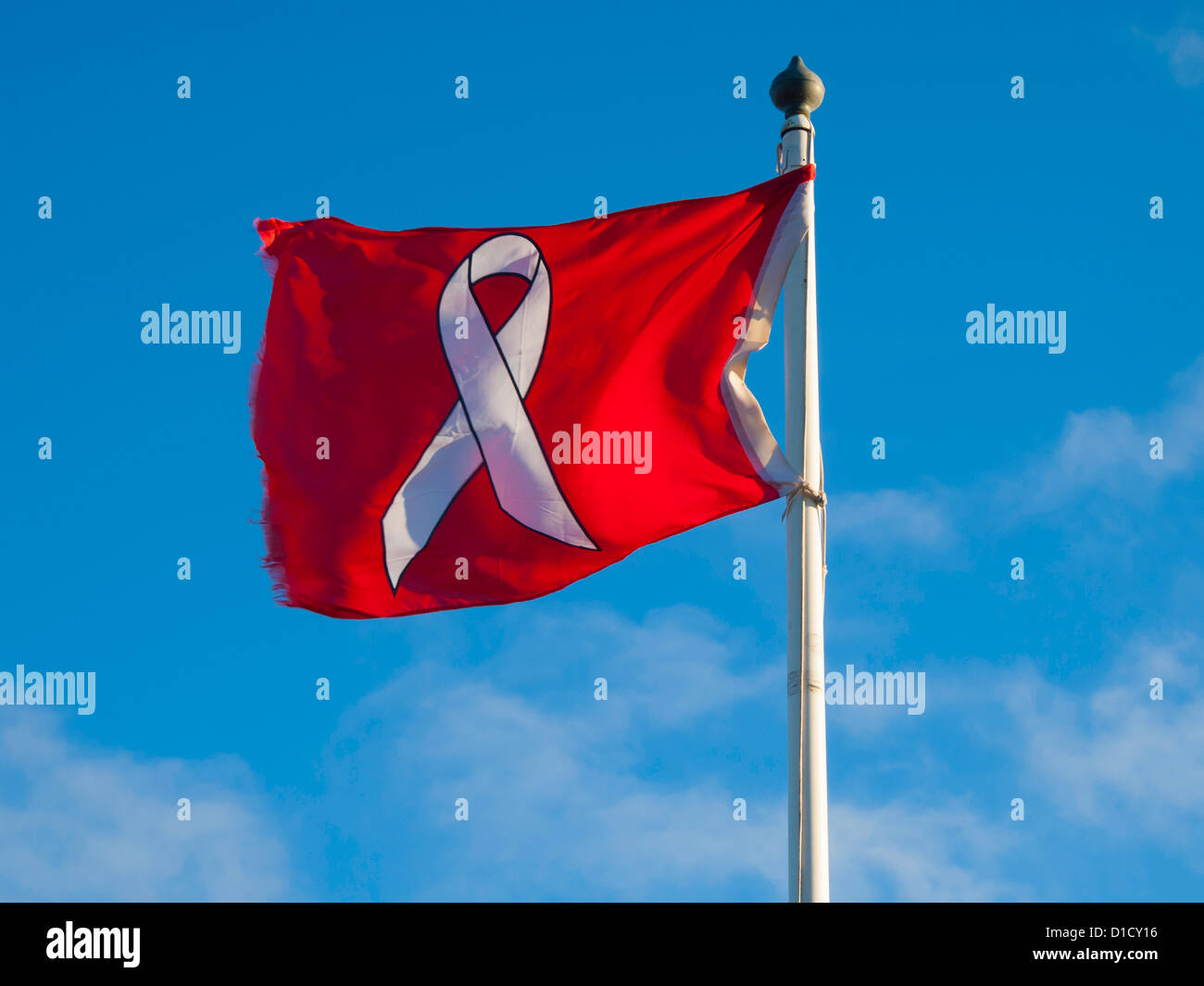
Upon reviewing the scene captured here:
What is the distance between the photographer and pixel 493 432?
16.9 meters

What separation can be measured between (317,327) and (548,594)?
3.43 meters

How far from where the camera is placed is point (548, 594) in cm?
1636

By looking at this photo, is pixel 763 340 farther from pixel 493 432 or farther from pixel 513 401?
pixel 493 432

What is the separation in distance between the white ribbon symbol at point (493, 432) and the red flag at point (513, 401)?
2 cm

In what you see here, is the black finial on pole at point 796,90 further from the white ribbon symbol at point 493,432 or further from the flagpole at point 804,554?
the white ribbon symbol at point 493,432

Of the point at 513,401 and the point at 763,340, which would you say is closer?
the point at 763,340

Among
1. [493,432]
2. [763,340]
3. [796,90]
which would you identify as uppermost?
[796,90]

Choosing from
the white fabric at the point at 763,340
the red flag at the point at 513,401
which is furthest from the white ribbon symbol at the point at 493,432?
the white fabric at the point at 763,340

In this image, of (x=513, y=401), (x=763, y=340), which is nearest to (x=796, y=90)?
(x=763, y=340)

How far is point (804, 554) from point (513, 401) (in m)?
3.31

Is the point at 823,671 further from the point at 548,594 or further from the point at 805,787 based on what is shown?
the point at 548,594
